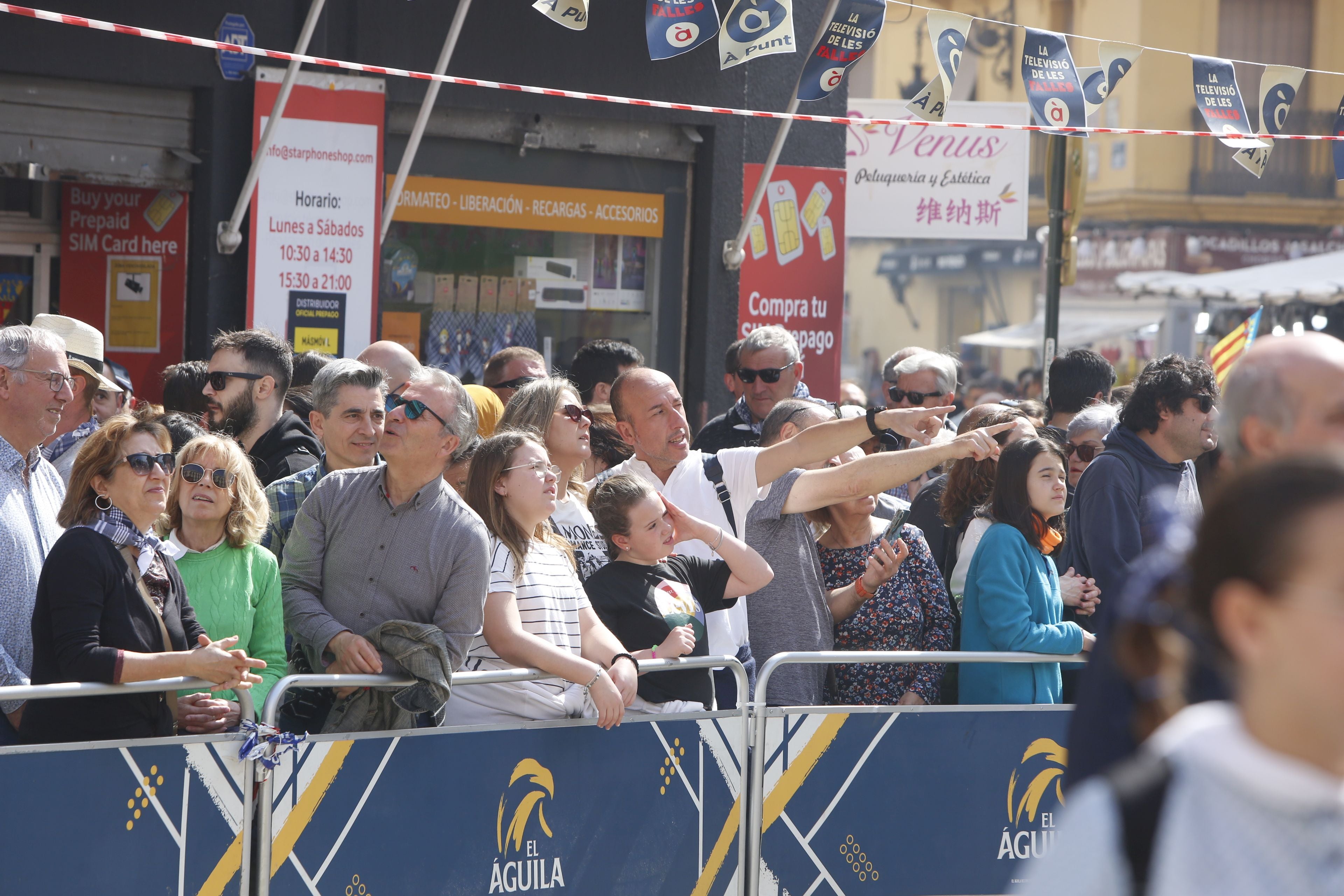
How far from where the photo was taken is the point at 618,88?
9695mm

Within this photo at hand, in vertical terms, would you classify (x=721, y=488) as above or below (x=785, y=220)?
below

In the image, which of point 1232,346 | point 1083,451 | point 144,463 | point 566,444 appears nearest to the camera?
point 144,463

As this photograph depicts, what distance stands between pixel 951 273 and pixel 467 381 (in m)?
31.8

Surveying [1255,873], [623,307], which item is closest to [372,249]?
[623,307]

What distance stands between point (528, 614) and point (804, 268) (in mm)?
6582

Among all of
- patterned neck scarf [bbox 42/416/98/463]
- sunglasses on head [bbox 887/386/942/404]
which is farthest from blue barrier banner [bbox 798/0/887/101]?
patterned neck scarf [bbox 42/416/98/463]

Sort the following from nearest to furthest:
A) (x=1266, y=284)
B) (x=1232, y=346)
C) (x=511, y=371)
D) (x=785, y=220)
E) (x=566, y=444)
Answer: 1. (x=566, y=444)
2. (x=511, y=371)
3. (x=785, y=220)
4. (x=1232, y=346)
5. (x=1266, y=284)

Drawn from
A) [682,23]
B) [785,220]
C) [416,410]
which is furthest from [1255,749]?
[785,220]

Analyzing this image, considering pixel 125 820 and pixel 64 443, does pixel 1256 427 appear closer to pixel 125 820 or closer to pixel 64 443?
pixel 125 820

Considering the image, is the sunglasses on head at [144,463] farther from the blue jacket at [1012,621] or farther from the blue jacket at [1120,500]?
the blue jacket at [1120,500]

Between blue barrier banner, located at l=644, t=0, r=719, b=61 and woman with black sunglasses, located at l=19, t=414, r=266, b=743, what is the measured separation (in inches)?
165

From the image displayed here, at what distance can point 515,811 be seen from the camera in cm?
465

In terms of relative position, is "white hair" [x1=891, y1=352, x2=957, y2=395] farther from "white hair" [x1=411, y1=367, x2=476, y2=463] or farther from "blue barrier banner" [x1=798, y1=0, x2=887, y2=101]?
"white hair" [x1=411, y1=367, x2=476, y2=463]

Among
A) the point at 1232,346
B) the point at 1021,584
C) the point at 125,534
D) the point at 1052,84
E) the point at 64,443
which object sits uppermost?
the point at 1052,84
